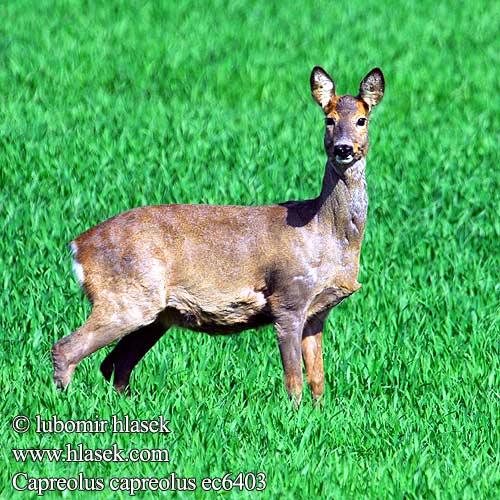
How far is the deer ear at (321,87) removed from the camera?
7.81 m

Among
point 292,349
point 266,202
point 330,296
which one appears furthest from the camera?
point 266,202

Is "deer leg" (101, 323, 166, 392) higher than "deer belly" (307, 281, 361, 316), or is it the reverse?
"deer belly" (307, 281, 361, 316)

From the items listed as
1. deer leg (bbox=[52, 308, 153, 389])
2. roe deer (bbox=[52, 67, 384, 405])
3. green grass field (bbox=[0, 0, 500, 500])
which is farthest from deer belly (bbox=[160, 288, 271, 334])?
green grass field (bbox=[0, 0, 500, 500])

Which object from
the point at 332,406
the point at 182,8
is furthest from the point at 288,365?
the point at 182,8

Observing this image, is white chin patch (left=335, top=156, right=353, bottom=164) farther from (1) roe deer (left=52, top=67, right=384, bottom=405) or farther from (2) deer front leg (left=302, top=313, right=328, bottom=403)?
(2) deer front leg (left=302, top=313, right=328, bottom=403)

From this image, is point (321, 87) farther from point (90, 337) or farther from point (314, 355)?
point (90, 337)

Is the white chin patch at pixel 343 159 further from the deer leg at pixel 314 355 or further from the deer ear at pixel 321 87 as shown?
the deer leg at pixel 314 355

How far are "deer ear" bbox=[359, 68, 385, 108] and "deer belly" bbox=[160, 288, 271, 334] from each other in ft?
4.42

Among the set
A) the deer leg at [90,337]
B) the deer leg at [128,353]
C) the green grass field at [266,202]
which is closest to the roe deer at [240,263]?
the deer leg at [90,337]

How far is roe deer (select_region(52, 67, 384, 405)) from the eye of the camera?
7.52 metres

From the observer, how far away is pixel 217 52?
16.7m

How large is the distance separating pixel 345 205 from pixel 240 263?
73 centimetres

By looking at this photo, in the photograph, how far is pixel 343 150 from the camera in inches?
293

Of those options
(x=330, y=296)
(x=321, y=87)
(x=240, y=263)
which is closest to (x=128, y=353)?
(x=240, y=263)
